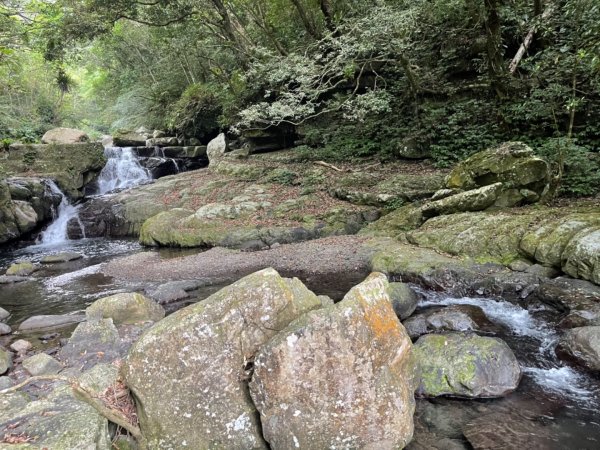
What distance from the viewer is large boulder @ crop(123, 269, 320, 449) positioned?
363cm

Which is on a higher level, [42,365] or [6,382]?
[6,382]

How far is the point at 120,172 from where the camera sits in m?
21.8

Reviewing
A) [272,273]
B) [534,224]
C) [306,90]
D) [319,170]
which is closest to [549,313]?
[534,224]

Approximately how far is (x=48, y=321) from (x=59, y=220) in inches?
430

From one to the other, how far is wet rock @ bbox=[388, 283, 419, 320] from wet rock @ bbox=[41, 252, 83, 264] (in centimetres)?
1101

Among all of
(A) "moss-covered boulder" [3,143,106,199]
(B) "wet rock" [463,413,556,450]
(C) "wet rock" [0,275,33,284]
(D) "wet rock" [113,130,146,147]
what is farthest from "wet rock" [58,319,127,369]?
(D) "wet rock" [113,130,146,147]

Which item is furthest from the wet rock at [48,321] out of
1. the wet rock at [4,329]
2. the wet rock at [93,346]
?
the wet rock at [93,346]

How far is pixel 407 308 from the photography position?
7.02m

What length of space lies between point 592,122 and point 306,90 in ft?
28.7

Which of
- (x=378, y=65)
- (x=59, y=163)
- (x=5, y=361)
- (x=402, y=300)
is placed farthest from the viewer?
(x=59, y=163)

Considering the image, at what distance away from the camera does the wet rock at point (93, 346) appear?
5.70m

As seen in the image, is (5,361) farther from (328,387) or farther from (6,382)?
(328,387)

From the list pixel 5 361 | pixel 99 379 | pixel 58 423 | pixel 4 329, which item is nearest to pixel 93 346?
pixel 5 361

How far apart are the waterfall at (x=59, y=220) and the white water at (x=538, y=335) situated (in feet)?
49.3
